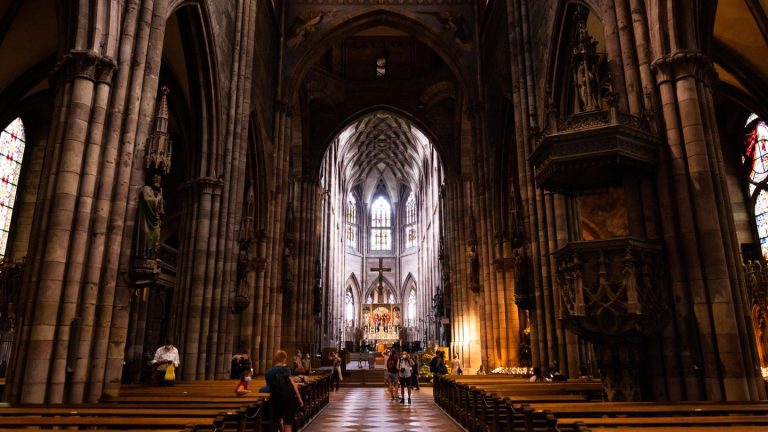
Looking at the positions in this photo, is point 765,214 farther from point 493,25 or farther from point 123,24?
point 123,24

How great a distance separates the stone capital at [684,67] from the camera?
817 cm

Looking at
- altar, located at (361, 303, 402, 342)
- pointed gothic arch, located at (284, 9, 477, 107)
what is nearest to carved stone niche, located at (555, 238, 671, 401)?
pointed gothic arch, located at (284, 9, 477, 107)

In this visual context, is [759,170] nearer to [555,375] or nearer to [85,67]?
[555,375]

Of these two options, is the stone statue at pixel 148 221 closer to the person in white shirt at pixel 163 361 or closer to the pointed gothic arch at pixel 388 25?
the person in white shirt at pixel 163 361

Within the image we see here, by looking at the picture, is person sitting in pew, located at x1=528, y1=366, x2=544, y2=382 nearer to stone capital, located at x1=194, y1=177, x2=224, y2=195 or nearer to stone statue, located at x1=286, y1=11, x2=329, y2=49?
stone capital, located at x1=194, y1=177, x2=224, y2=195

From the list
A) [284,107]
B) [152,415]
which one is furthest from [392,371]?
[152,415]

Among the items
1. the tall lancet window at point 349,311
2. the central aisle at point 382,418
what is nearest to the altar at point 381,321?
the tall lancet window at point 349,311

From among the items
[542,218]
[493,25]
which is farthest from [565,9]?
[493,25]

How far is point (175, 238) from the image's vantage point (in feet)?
78.8

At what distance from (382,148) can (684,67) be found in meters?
36.8

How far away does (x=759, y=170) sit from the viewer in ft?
60.7

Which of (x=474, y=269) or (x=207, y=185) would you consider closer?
(x=207, y=185)

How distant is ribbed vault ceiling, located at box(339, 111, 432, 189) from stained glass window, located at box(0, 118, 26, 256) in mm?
20041

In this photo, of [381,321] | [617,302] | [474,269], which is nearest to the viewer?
[617,302]
